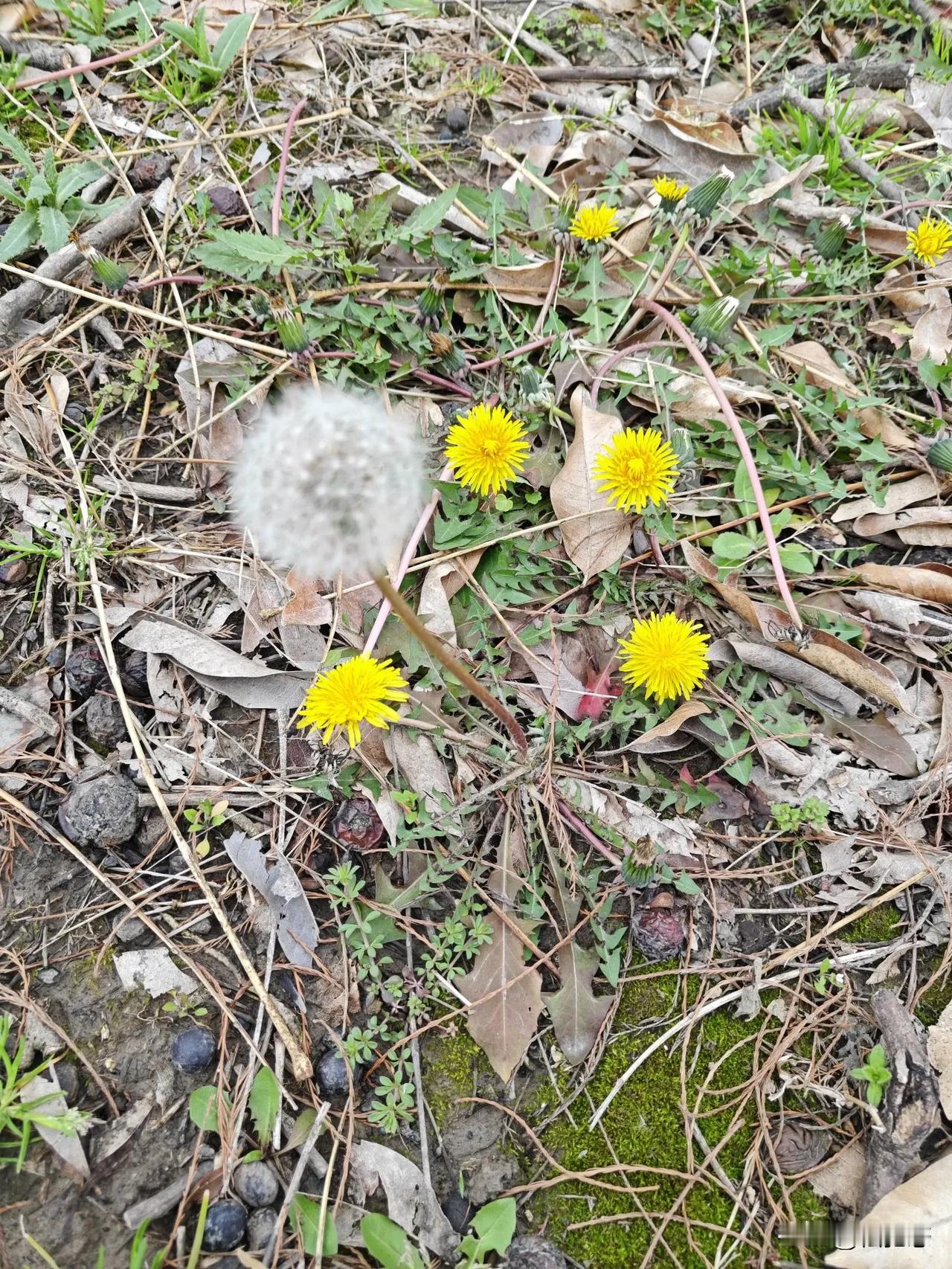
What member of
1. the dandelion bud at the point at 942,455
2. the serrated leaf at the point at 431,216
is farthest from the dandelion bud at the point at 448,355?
the dandelion bud at the point at 942,455

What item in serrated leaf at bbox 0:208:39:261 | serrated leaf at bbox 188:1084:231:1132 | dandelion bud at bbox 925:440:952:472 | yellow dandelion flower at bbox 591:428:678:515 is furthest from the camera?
serrated leaf at bbox 0:208:39:261

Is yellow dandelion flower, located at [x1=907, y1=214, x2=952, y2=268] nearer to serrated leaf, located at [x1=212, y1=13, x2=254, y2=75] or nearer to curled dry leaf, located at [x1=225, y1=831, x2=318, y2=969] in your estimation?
serrated leaf, located at [x1=212, y1=13, x2=254, y2=75]

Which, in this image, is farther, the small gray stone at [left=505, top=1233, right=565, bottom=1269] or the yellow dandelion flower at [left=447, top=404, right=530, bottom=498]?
the yellow dandelion flower at [left=447, top=404, right=530, bottom=498]

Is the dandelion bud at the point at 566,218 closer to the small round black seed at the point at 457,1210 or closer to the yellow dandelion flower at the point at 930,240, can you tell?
the yellow dandelion flower at the point at 930,240

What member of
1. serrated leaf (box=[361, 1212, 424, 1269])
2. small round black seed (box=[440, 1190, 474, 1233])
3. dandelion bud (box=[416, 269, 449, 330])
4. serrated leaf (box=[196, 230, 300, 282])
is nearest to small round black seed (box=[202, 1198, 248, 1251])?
serrated leaf (box=[361, 1212, 424, 1269])

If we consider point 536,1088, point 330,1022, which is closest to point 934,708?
point 536,1088
